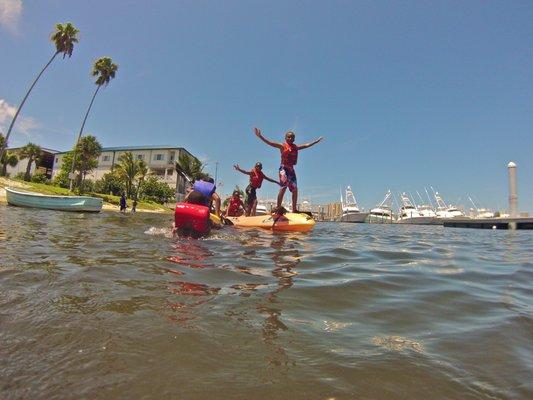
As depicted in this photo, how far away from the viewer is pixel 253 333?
7.50 feet

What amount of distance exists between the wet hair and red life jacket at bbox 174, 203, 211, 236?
35 centimetres

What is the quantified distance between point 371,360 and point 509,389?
2.11 ft

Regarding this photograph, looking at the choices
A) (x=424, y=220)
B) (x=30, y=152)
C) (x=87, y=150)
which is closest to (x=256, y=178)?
(x=87, y=150)

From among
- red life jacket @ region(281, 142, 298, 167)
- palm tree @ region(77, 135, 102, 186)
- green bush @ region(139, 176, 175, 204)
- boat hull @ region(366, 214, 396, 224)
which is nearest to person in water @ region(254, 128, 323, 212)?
red life jacket @ region(281, 142, 298, 167)

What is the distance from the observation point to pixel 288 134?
424 inches

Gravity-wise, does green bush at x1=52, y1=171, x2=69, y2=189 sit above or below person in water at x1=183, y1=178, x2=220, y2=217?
above

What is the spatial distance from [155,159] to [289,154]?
68.9 meters

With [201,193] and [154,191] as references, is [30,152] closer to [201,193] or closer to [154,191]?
[154,191]

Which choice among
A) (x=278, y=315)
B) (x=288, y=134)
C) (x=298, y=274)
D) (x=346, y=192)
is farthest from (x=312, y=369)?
(x=346, y=192)

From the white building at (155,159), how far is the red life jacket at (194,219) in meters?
65.8

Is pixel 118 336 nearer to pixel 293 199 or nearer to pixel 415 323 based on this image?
pixel 415 323

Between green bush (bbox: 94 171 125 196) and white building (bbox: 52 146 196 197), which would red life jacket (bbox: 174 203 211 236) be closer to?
green bush (bbox: 94 171 125 196)

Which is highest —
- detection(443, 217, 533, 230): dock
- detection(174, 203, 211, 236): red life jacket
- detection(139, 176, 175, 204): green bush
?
detection(139, 176, 175, 204): green bush

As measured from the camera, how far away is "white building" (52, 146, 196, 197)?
240ft
